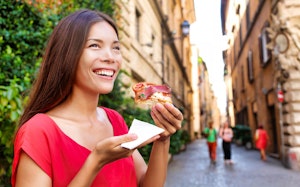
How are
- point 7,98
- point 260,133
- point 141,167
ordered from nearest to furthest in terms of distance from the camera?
point 141,167
point 7,98
point 260,133

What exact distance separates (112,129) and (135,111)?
22.1 feet

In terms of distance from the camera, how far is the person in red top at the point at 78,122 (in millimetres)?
1224

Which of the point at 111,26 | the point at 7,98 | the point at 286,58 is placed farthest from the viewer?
the point at 286,58

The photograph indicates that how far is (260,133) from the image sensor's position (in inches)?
567

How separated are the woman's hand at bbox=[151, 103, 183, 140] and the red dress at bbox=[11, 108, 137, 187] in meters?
0.27

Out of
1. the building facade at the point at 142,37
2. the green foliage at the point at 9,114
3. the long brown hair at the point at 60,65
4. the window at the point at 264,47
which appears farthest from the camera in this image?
the window at the point at 264,47

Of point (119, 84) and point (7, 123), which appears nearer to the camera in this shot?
point (7, 123)

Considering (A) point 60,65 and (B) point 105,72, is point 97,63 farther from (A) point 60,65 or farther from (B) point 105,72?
(A) point 60,65

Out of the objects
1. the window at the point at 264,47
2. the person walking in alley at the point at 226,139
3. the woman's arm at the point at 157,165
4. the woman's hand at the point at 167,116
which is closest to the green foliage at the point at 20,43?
the woman's arm at the point at 157,165

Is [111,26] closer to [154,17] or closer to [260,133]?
[260,133]

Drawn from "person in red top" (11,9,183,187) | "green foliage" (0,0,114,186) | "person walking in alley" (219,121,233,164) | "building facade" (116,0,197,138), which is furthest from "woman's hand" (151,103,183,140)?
"person walking in alley" (219,121,233,164)

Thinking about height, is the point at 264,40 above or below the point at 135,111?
above

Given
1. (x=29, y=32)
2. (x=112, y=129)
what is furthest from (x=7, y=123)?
(x=29, y=32)

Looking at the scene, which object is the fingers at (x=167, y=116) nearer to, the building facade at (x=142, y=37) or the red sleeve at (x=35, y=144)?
the red sleeve at (x=35, y=144)
